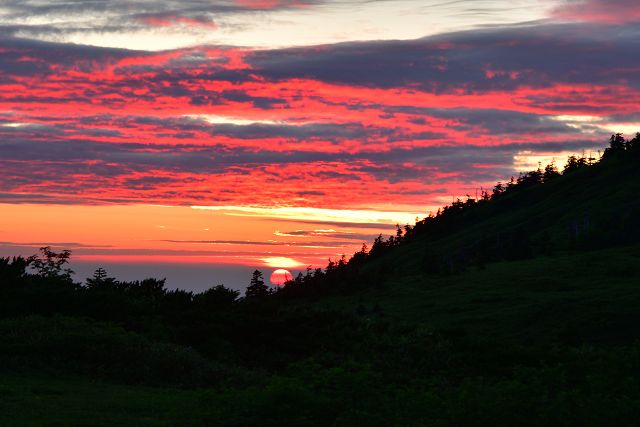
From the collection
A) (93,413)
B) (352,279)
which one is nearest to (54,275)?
(93,413)

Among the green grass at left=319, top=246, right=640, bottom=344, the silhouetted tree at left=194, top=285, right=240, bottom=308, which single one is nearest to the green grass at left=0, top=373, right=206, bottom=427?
the silhouetted tree at left=194, top=285, right=240, bottom=308

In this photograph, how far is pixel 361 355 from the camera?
137 feet

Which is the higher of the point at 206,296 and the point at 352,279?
the point at 352,279

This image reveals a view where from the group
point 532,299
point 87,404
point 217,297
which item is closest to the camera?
point 87,404

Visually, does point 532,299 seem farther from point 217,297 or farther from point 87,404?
point 87,404

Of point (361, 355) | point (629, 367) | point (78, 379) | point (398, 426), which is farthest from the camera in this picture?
point (361, 355)

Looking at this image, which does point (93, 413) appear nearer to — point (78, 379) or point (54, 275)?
point (78, 379)

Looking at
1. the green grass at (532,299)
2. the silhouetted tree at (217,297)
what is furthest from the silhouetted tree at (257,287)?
the silhouetted tree at (217,297)

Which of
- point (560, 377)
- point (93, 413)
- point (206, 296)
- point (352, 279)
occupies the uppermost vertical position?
point (352, 279)

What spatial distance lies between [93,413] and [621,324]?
Answer: 70.6m

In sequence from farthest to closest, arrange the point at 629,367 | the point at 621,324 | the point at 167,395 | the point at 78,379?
the point at 621,324
the point at 78,379
the point at 167,395
the point at 629,367

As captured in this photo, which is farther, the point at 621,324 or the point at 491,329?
the point at 491,329

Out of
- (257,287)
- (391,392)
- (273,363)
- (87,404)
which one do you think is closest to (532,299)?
(257,287)

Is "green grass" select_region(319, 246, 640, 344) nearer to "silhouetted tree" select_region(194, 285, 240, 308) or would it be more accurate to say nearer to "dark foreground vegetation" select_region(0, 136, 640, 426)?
"dark foreground vegetation" select_region(0, 136, 640, 426)
